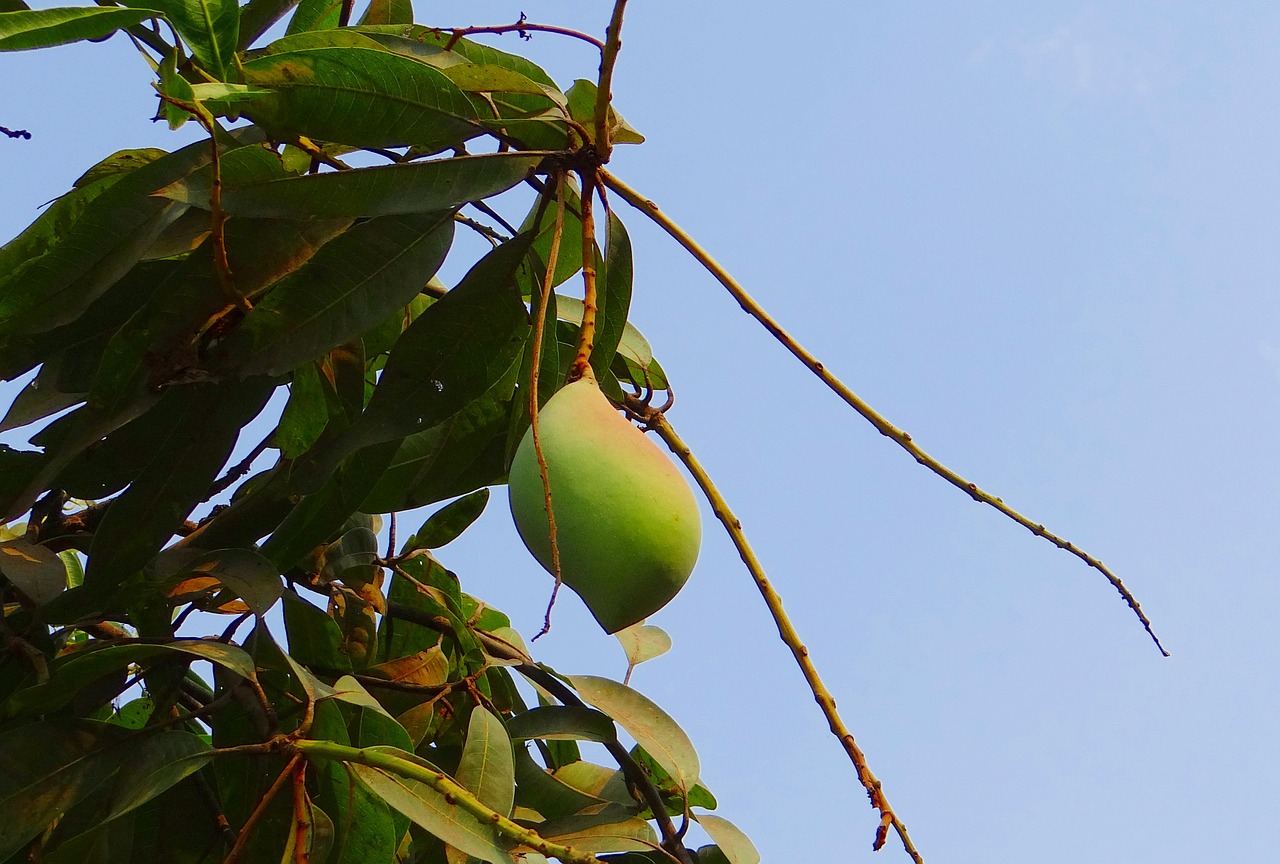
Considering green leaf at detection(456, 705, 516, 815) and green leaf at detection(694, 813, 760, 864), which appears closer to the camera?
green leaf at detection(456, 705, 516, 815)

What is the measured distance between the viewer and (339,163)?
1.17 m

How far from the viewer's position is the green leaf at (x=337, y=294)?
109 cm

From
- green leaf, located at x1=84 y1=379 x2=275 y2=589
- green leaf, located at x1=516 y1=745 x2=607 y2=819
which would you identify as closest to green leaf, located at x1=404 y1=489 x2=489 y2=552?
green leaf, located at x1=516 y1=745 x2=607 y2=819

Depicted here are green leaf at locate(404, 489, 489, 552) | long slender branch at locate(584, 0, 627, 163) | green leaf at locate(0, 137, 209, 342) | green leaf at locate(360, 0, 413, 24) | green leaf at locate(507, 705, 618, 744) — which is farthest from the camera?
green leaf at locate(404, 489, 489, 552)

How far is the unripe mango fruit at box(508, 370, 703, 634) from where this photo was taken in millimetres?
891

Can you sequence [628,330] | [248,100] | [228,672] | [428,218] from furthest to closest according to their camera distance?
[628,330] → [228,672] → [428,218] → [248,100]

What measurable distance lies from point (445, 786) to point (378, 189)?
1.61ft

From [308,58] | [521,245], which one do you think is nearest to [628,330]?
[521,245]

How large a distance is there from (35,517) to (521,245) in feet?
2.30

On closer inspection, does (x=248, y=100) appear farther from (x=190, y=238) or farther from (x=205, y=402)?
(x=205, y=402)

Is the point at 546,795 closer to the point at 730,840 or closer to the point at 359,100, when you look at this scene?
the point at 730,840

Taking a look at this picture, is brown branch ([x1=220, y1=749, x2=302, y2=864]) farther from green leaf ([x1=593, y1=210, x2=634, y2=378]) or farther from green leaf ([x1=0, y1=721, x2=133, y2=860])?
green leaf ([x1=593, y1=210, x2=634, y2=378])

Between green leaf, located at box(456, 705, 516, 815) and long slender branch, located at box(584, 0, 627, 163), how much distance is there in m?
0.54

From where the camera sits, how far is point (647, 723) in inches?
52.7
